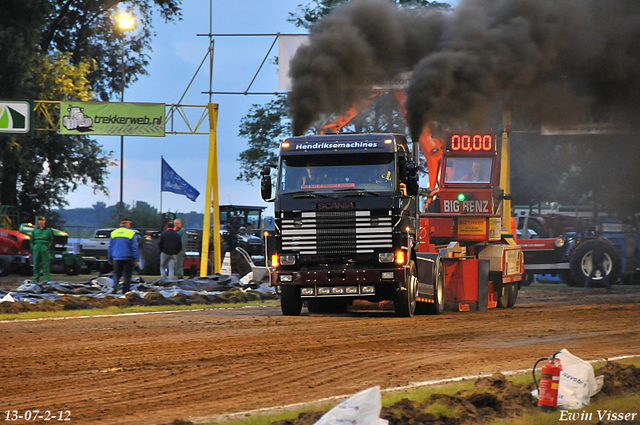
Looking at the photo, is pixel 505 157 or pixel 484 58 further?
pixel 505 157

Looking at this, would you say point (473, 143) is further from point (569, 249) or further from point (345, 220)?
point (569, 249)

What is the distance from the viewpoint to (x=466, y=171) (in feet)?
63.3

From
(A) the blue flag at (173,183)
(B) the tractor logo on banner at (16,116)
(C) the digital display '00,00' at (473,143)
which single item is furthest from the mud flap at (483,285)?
(B) the tractor logo on banner at (16,116)

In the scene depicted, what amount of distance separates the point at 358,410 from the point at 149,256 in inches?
1013

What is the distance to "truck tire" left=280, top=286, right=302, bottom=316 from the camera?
15.4 m

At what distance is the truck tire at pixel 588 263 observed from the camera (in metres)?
26.5

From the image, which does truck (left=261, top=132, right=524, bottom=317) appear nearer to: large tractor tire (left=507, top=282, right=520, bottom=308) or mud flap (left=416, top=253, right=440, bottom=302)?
mud flap (left=416, top=253, right=440, bottom=302)

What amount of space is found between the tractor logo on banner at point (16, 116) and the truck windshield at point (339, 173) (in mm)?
15134

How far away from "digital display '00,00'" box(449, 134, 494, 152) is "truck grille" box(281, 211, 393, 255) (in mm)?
5761

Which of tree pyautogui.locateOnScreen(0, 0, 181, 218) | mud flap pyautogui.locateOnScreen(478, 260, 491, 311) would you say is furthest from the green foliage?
mud flap pyautogui.locateOnScreen(478, 260, 491, 311)

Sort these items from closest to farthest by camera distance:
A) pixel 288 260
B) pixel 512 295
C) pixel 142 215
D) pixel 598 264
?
pixel 288 260, pixel 512 295, pixel 598 264, pixel 142 215

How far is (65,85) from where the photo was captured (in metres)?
36.1

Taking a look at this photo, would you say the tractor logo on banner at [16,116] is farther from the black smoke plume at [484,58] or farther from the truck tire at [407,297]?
the truck tire at [407,297]

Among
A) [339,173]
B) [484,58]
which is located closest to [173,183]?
[484,58]
